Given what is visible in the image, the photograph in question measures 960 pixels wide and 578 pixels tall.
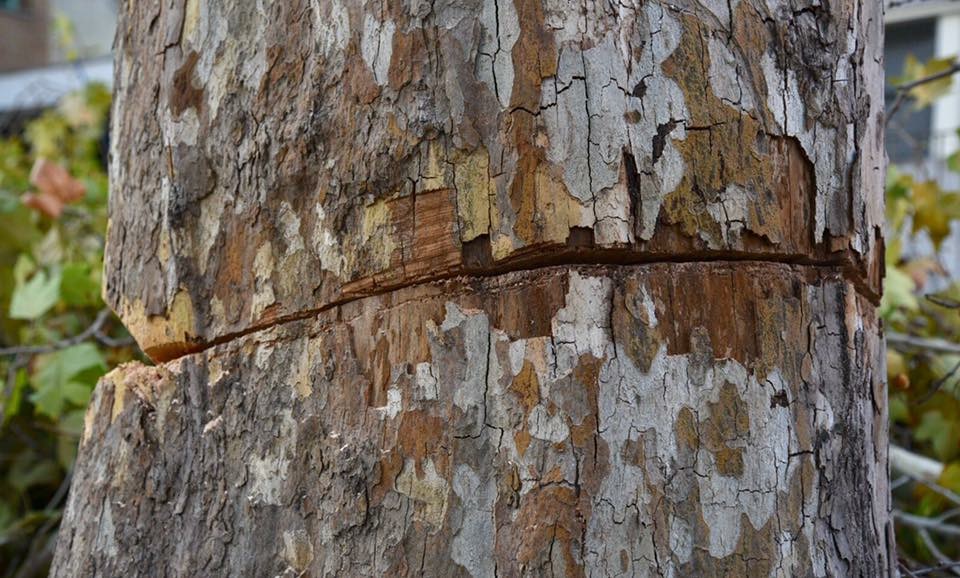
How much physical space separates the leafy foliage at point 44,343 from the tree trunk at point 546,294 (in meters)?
1.26

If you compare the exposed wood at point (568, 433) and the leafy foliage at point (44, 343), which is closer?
the exposed wood at point (568, 433)

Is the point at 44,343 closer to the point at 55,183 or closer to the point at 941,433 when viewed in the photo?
the point at 55,183

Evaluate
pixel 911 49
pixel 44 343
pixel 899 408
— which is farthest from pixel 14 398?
pixel 911 49

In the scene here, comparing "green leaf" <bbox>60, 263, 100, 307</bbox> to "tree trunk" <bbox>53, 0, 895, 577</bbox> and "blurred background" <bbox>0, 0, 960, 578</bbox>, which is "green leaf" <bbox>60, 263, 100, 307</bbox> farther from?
"tree trunk" <bbox>53, 0, 895, 577</bbox>

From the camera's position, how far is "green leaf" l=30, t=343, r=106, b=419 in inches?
86.4

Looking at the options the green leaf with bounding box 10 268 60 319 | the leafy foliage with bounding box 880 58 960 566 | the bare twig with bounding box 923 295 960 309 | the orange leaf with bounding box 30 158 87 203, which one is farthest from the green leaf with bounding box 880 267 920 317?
the orange leaf with bounding box 30 158 87 203

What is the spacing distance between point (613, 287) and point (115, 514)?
0.76 m

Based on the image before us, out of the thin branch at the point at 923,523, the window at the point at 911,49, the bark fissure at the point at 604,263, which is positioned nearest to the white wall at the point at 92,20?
the window at the point at 911,49

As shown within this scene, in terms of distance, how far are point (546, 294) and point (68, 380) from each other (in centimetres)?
159

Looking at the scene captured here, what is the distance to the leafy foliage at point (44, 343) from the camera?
91.3 inches

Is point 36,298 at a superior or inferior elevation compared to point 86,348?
superior

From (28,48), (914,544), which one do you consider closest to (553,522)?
(914,544)

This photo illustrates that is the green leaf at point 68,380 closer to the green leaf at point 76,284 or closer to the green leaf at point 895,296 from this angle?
the green leaf at point 76,284

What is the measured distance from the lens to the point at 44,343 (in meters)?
2.72
